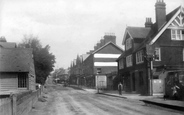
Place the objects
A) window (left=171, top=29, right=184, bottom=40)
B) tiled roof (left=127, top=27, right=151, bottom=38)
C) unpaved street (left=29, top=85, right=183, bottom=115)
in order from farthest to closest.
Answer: tiled roof (left=127, top=27, right=151, bottom=38) → window (left=171, top=29, right=184, bottom=40) → unpaved street (left=29, top=85, right=183, bottom=115)

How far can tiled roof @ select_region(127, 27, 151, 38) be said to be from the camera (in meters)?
33.6

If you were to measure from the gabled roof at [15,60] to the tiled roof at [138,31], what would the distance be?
15.6 meters

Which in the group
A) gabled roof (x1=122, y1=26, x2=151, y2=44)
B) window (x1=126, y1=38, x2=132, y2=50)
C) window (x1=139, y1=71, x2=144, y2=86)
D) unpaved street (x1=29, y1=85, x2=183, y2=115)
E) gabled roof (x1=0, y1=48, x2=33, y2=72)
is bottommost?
unpaved street (x1=29, y1=85, x2=183, y2=115)

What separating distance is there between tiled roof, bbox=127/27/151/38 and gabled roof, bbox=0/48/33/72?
15.6 metres

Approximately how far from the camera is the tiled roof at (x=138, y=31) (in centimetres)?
3356

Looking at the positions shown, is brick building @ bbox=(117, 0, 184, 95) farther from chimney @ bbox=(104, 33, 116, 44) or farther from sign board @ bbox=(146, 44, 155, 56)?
chimney @ bbox=(104, 33, 116, 44)

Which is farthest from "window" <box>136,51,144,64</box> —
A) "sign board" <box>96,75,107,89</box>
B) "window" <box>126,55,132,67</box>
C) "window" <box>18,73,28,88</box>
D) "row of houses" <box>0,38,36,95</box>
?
"sign board" <box>96,75,107,89</box>

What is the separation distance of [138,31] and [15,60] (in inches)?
743

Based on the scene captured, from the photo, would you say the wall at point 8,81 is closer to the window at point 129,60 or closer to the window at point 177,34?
the window at point 129,60

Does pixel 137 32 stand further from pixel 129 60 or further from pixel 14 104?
pixel 14 104

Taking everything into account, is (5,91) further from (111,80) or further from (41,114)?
(111,80)

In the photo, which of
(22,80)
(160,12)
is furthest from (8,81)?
(160,12)

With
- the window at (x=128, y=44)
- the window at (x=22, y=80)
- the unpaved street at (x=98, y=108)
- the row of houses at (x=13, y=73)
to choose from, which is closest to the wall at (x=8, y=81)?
the row of houses at (x=13, y=73)

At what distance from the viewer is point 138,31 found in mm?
34938
